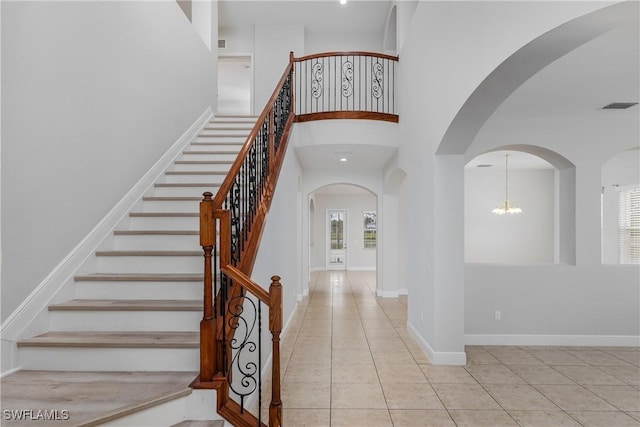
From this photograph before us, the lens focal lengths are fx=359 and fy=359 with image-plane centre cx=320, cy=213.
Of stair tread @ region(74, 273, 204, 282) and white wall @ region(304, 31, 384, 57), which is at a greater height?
white wall @ region(304, 31, 384, 57)

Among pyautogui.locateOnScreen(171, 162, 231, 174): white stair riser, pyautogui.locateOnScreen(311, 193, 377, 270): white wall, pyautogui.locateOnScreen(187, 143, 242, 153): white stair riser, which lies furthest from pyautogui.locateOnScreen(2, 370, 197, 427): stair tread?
pyautogui.locateOnScreen(311, 193, 377, 270): white wall

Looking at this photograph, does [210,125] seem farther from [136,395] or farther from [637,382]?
[637,382]

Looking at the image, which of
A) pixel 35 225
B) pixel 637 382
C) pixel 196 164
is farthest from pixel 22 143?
pixel 637 382

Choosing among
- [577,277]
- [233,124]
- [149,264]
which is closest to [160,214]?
[149,264]

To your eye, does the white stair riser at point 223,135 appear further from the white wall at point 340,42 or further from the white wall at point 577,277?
the white wall at point 340,42

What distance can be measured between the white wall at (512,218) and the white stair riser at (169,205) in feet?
26.4

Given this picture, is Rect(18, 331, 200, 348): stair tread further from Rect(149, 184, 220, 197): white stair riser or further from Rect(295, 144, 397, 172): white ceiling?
Rect(295, 144, 397, 172): white ceiling

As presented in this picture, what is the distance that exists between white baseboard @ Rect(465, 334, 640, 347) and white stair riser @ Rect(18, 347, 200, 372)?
150 inches

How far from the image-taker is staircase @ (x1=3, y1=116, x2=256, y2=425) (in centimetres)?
237

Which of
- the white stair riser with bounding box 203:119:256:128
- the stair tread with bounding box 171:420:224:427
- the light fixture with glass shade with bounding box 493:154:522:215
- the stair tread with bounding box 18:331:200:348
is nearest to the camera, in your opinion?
the stair tread with bounding box 171:420:224:427

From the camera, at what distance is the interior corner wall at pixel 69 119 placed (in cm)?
237

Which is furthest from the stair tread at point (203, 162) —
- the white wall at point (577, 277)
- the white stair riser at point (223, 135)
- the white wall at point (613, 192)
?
the white wall at point (613, 192)

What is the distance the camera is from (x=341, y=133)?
5754 mm

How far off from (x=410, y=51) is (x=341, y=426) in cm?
475
